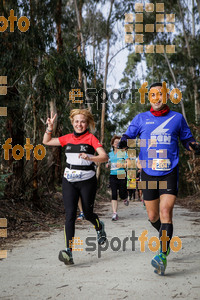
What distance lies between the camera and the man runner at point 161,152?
4.25 metres

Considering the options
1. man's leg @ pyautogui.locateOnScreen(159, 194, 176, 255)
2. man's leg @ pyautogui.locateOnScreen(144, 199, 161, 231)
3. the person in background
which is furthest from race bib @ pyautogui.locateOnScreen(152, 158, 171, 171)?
the person in background

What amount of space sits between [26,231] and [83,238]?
1.18 metres

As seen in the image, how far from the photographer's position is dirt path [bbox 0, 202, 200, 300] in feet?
11.2

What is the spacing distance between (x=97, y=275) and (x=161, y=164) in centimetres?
128

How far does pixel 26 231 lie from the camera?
698 centimetres

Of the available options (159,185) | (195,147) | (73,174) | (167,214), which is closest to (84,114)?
(73,174)

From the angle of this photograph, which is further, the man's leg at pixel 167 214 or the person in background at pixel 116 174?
the person in background at pixel 116 174

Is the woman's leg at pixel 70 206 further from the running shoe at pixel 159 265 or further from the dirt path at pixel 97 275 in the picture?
the running shoe at pixel 159 265

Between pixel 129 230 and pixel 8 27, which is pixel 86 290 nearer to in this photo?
pixel 129 230

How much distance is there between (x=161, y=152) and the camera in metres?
4.25

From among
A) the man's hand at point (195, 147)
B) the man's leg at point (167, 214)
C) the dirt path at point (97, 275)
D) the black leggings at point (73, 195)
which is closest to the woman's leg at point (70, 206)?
the black leggings at point (73, 195)

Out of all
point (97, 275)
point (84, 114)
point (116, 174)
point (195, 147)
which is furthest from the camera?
point (116, 174)

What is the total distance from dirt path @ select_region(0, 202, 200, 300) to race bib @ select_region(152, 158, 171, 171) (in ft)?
3.36

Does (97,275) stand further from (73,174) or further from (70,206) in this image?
(73,174)
